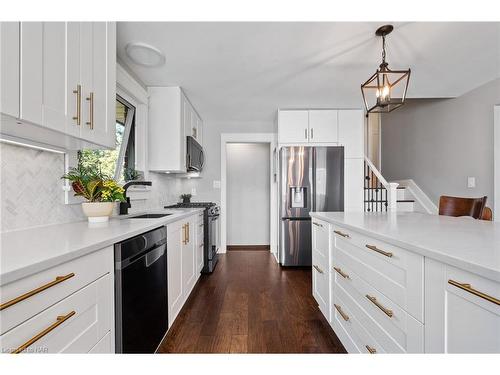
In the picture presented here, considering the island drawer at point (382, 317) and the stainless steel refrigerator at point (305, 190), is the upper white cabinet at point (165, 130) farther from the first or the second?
the island drawer at point (382, 317)

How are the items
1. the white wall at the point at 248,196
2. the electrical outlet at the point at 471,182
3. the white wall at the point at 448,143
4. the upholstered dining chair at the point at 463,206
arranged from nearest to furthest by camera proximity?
the upholstered dining chair at the point at 463,206
the white wall at the point at 448,143
the electrical outlet at the point at 471,182
the white wall at the point at 248,196

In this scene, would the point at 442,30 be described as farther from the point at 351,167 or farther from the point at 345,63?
the point at 351,167

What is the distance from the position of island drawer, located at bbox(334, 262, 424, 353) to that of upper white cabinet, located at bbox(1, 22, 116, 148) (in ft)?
5.68

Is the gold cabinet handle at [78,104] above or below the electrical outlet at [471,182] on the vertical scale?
above

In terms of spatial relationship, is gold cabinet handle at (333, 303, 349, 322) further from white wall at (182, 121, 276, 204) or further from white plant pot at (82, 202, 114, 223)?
white wall at (182, 121, 276, 204)

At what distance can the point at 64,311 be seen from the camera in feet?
2.62

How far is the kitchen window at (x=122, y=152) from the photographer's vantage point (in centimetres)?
220

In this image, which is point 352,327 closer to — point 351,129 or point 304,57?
point 304,57

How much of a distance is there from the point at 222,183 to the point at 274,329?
2.87 m

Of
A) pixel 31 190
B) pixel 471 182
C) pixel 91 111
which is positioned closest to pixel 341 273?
pixel 91 111

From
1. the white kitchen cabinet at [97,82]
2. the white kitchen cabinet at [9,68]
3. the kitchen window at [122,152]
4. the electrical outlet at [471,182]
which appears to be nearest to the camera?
the white kitchen cabinet at [9,68]

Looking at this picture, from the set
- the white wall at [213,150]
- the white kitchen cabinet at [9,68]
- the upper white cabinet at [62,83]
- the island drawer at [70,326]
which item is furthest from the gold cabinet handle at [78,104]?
the white wall at [213,150]

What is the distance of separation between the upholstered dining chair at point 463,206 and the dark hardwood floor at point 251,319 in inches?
60.4
